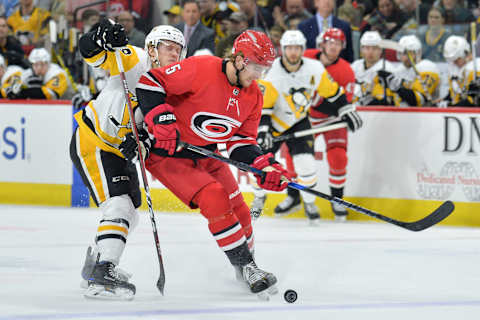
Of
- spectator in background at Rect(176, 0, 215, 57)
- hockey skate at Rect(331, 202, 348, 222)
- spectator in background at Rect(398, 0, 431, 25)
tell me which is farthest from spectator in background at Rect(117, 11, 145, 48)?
hockey skate at Rect(331, 202, 348, 222)

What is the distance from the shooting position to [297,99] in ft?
22.7

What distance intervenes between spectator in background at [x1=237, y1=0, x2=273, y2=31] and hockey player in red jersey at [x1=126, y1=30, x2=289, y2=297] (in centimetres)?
437

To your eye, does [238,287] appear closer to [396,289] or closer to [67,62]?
[396,289]

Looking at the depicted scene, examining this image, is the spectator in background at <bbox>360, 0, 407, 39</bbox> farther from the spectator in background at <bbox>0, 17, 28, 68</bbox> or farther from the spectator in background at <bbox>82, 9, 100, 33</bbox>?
the spectator in background at <bbox>0, 17, 28, 68</bbox>

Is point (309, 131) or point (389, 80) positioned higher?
point (389, 80)

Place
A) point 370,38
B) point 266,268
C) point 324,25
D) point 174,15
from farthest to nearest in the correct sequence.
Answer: point 174,15
point 324,25
point 370,38
point 266,268

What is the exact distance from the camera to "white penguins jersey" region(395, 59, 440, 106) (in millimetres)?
7557

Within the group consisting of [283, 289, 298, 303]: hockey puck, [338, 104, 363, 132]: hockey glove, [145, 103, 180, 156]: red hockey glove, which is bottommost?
[283, 289, 298, 303]: hockey puck

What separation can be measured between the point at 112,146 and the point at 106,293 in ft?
2.17

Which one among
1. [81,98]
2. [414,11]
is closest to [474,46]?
[414,11]

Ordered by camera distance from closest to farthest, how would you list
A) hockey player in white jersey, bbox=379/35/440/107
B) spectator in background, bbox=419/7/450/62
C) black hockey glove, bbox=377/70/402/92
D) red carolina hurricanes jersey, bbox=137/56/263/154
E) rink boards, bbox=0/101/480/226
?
1. red carolina hurricanes jersey, bbox=137/56/263/154
2. rink boards, bbox=0/101/480/226
3. hockey player in white jersey, bbox=379/35/440/107
4. black hockey glove, bbox=377/70/402/92
5. spectator in background, bbox=419/7/450/62

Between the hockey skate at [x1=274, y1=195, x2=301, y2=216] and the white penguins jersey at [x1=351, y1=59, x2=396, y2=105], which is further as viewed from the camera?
the white penguins jersey at [x1=351, y1=59, x2=396, y2=105]

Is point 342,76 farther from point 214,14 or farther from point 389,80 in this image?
point 214,14

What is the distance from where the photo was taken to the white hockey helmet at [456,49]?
7.56 metres
